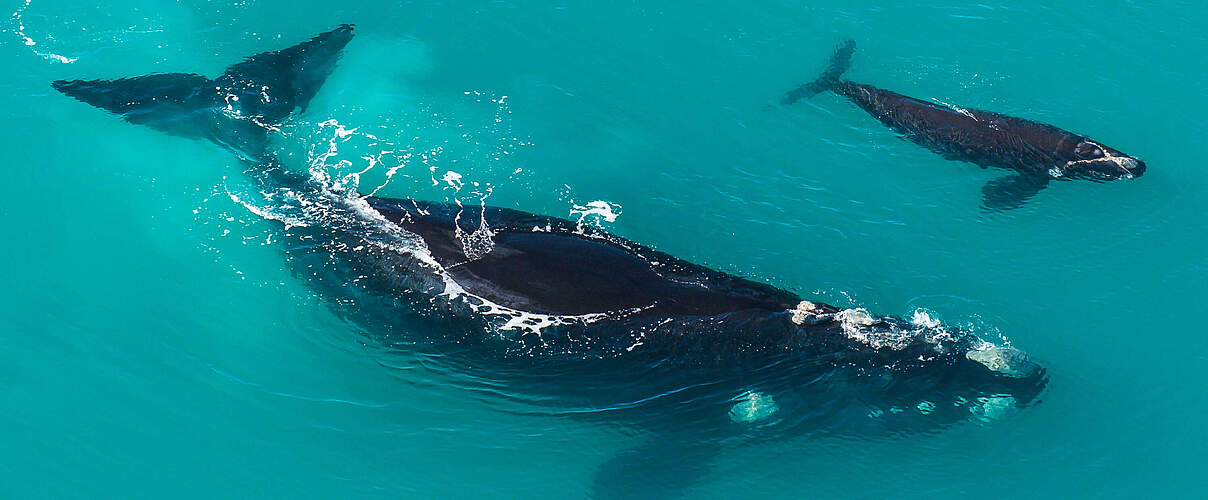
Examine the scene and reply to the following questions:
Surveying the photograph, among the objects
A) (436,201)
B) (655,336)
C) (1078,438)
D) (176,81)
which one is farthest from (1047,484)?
(176,81)

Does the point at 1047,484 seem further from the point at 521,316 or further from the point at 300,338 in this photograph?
the point at 300,338

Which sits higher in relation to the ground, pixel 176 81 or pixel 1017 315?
pixel 176 81

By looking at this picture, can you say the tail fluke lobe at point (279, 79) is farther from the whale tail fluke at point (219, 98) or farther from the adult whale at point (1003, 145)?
the adult whale at point (1003, 145)

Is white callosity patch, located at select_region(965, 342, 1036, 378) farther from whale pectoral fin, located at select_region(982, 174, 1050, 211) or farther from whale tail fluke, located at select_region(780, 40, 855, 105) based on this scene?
whale tail fluke, located at select_region(780, 40, 855, 105)

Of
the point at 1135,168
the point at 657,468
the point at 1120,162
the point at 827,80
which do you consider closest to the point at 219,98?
the point at 657,468

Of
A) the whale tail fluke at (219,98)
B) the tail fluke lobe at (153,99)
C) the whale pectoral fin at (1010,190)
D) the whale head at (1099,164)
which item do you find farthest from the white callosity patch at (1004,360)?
the tail fluke lobe at (153,99)

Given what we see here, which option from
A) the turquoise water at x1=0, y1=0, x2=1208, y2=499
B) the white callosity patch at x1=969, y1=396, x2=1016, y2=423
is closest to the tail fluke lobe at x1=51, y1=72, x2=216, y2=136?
the turquoise water at x1=0, y1=0, x2=1208, y2=499

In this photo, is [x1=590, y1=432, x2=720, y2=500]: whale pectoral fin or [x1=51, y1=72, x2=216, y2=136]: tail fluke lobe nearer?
[x1=590, y1=432, x2=720, y2=500]: whale pectoral fin
